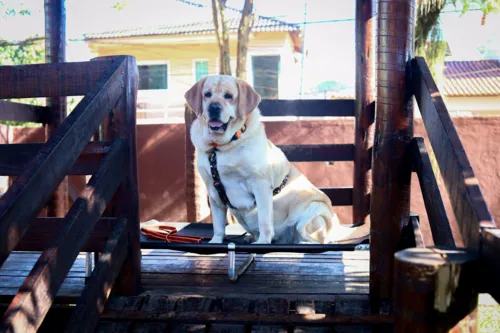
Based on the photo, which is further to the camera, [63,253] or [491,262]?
[63,253]

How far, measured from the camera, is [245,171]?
3.60 m

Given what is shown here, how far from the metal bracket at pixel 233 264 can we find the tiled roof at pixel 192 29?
637 inches

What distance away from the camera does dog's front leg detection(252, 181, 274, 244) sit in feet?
11.9

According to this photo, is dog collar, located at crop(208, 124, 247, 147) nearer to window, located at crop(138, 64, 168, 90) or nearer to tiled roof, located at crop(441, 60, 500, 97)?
window, located at crop(138, 64, 168, 90)

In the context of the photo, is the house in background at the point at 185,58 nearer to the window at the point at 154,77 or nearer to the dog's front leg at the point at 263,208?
the window at the point at 154,77

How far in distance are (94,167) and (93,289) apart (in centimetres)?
89

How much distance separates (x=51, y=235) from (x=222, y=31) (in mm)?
7095

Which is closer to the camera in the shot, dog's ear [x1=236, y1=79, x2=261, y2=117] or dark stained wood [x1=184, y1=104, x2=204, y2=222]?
dog's ear [x1=236, y1=79, x2=261, y2=117]

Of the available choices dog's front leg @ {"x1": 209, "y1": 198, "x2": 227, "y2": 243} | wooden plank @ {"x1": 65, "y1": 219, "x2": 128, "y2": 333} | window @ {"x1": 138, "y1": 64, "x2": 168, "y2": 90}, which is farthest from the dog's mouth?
window @ {"x1": 138, "y1": 64, "x2": 168, "y2": 90}

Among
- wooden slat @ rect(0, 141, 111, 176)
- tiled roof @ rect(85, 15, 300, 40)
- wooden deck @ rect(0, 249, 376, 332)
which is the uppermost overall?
tiled roof @ rect(85, 15, 300, 40)

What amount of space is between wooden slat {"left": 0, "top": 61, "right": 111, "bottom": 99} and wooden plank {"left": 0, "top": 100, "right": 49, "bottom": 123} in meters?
1.14

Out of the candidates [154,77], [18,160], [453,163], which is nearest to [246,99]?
[18,160]

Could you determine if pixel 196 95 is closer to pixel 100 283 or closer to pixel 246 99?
pixel 246 99

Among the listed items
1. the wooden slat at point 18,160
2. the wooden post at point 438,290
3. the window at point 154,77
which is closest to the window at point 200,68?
the window at point 154,77
